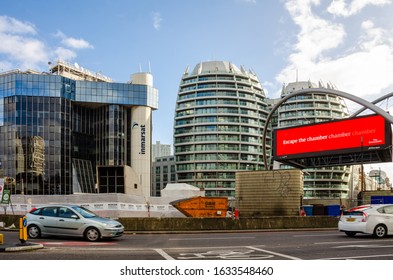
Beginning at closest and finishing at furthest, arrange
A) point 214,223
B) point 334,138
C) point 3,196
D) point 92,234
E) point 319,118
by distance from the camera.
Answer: point 92,234
point 3,196
point 214,223
point 334,138
point 319,118

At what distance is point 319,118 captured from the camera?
463ft

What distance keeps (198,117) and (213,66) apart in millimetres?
16729

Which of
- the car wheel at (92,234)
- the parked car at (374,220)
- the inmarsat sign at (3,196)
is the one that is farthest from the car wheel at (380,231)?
the inmarsat sign at (3,196)

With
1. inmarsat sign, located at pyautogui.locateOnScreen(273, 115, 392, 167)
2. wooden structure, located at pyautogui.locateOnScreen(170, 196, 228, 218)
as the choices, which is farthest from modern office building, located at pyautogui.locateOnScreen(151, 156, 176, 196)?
wooden structure, located at pyautogui.locateOnScreen(170, 196, 228, 218)

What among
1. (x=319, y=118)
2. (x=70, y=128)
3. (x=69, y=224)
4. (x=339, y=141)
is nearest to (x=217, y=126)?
(x=319, y=118)

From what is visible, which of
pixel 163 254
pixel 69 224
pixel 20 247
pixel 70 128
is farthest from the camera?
pixel 70 128

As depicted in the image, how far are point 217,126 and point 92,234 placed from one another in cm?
11580

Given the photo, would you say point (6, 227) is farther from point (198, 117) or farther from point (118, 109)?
point (198, 117)

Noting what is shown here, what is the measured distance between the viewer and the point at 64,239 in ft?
58.0

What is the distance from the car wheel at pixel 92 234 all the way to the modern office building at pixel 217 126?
109m

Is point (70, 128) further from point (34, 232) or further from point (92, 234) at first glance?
point (92, 234)
